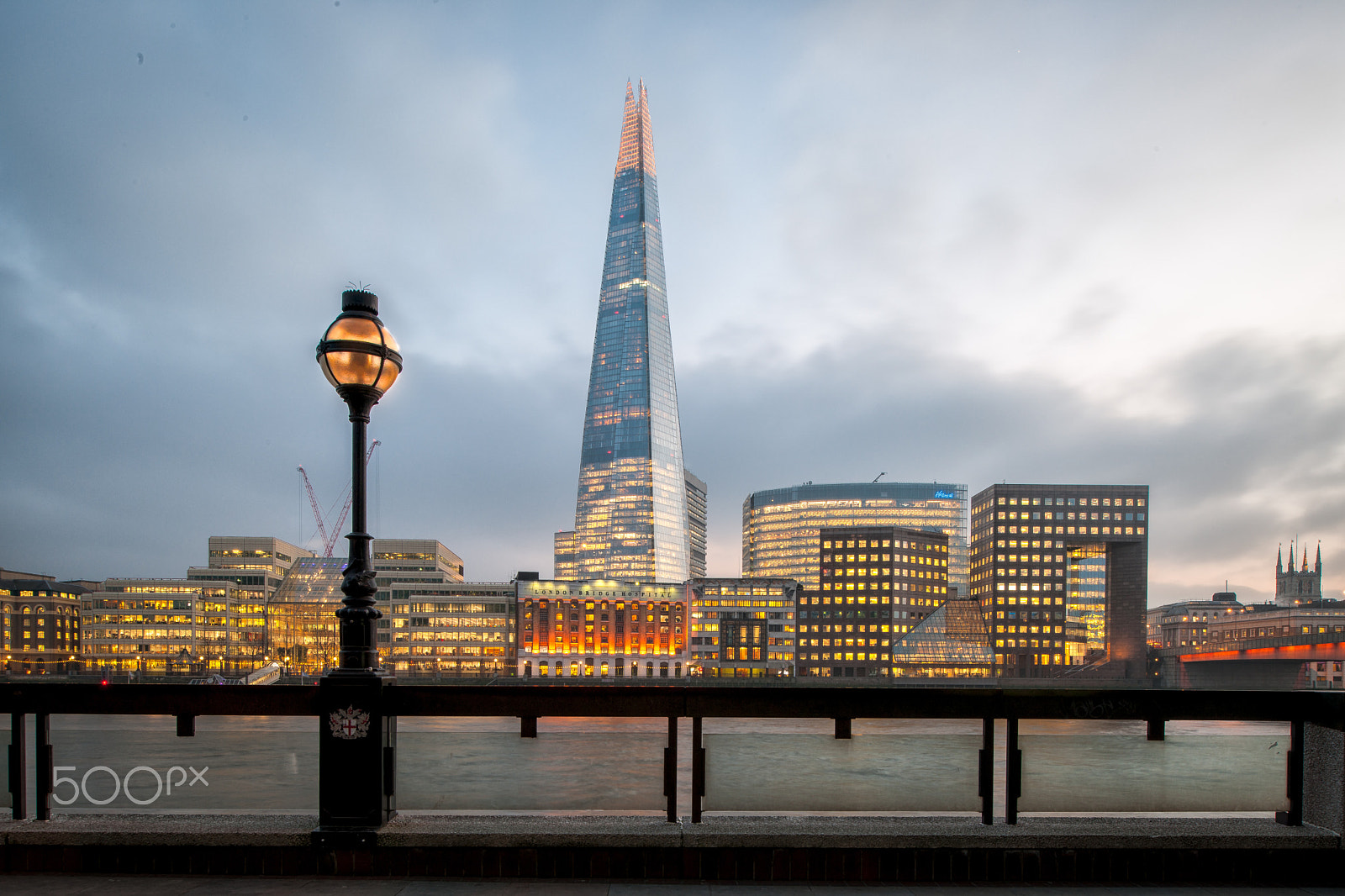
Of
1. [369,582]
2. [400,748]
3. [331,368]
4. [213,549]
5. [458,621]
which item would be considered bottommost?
[458,621]

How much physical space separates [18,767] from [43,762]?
0.61 ft

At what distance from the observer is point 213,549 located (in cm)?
19200

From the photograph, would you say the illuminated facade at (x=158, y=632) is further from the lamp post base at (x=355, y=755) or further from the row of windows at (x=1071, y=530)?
the lamp post base at (x=355, y=755)

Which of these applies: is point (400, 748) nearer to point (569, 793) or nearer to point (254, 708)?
point (254, 708)

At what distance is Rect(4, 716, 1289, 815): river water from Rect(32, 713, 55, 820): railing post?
0.25 metres

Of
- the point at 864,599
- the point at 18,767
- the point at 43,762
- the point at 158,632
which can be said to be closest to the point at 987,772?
the point at 43,762

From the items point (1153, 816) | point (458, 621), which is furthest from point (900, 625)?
point (1153, 816)

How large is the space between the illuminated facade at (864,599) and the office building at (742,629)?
971cm

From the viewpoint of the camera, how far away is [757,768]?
294 inches

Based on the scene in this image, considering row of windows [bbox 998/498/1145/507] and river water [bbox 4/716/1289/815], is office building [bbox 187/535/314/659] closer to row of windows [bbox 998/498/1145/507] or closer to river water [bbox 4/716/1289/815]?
row of windows [bbox 998/498/1145/507]

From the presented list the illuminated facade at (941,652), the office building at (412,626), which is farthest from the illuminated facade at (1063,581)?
the office building at (412,626)

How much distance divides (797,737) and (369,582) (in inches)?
166

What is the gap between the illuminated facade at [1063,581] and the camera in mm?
188250

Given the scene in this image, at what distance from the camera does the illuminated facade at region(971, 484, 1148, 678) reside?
188 metres
